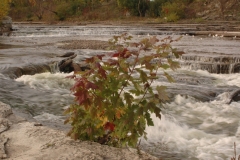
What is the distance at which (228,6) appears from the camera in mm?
45906

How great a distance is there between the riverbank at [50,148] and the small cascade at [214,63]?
10673 millimetres

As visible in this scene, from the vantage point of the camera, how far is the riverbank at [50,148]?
3.18m

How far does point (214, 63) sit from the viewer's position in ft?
44.8

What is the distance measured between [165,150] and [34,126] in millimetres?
2287

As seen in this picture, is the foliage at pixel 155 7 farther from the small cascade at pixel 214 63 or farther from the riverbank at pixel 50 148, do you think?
the riverbank at pixel 50 148

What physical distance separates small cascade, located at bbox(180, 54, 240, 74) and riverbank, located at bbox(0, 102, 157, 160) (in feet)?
35.0

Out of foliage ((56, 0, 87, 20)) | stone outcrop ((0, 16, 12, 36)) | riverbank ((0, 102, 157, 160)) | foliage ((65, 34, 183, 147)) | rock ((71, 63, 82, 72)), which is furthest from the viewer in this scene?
foliage ((56, 0, 87, 20))

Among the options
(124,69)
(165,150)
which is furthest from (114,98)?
(165,150)

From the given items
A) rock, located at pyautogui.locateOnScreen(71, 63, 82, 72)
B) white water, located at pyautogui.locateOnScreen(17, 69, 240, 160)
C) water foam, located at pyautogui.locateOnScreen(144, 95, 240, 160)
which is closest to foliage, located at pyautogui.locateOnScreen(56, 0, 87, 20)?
rock, located at pyautogui.locateOnScreen(71, 63, 82, 72)

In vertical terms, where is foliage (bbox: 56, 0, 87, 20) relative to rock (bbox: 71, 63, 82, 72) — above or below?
above

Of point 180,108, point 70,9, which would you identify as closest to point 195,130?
point 180,108

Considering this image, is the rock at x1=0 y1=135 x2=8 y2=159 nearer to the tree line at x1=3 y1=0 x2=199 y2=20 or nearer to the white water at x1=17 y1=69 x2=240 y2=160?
the white water at x1=17 y1=69 x2=240 y2=160

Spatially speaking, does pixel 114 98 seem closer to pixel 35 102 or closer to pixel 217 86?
pixel 35 102

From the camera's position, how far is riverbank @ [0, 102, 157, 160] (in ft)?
10.4
